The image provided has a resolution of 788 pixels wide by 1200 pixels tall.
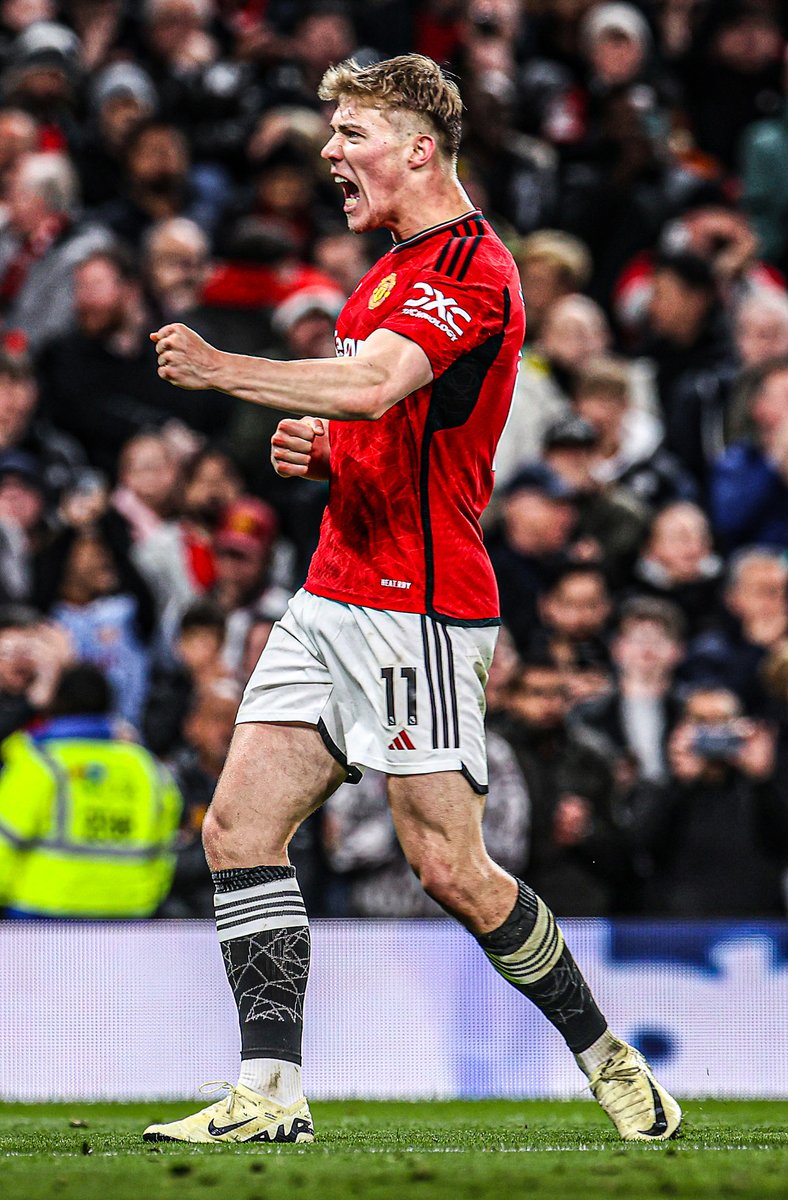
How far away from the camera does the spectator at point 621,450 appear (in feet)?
32.7

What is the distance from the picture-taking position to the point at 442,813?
461 centimetres

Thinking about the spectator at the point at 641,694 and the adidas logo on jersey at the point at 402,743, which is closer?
the adidas logo on jersey at the point at 402,743

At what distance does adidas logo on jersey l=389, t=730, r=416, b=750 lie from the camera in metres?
4.62

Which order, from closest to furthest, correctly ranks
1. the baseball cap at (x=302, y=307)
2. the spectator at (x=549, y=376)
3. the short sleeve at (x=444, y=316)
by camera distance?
the short sleeve at (x=444, y=316) < the baseball cap at (x=302, y=307) < the spectator at (x=549, y=376)

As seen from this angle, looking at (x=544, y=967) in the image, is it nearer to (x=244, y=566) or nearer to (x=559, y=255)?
(x=244, y=566)

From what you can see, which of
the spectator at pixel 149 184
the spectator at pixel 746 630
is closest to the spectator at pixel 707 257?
the spectator at pixel 746 630

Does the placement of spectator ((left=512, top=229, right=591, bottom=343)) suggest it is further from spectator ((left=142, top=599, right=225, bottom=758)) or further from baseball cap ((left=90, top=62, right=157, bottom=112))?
spectator ((left=142, top=599, right=225, bottom=758))

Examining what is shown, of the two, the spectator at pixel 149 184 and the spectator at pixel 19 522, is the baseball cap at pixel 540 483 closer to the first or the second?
the spectator at pixel 19 522

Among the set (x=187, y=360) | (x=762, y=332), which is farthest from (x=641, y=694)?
(x=187, y=360)

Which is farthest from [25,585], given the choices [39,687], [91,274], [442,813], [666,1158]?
[666,1158]

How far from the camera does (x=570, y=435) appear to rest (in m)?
9.82

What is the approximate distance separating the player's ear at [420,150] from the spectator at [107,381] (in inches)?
208

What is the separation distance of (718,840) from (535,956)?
3551mm

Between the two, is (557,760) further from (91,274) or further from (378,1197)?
(378,1197)
